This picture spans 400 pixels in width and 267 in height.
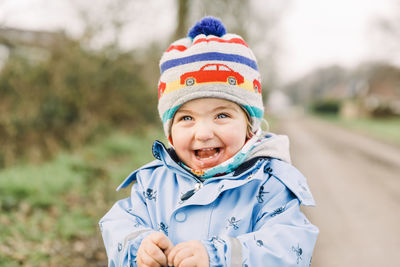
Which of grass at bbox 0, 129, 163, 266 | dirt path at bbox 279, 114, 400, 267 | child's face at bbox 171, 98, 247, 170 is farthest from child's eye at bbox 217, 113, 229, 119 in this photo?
dirt path at bbox 279, 114, 400, 267

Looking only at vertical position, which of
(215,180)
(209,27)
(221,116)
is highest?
(209,27)

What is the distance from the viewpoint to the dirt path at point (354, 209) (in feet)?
11.8

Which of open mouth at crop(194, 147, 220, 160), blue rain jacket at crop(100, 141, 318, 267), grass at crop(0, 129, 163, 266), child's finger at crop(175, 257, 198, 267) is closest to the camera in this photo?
child's finger at crop(175, 257, 198, 267)

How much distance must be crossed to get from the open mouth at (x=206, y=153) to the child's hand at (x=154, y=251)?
16.7 inches

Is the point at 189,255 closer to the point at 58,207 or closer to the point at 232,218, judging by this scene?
the point at 232,218

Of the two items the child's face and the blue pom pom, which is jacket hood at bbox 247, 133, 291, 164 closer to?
the child's face

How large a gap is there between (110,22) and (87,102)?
71.1 inches

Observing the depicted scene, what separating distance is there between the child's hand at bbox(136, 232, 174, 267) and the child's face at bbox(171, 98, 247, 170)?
403 millimetres

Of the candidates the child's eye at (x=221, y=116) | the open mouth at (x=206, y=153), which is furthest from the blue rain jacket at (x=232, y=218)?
the child's eye at (x=221, y=116)

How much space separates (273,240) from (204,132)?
20.6 inches

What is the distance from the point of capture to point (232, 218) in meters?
1.41

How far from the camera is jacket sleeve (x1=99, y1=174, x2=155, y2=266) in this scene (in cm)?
137

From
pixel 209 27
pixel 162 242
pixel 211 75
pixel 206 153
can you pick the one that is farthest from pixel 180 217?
pixel 209 27

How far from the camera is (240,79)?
1538mm
